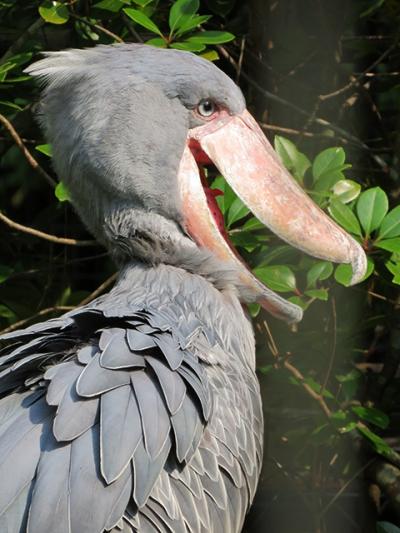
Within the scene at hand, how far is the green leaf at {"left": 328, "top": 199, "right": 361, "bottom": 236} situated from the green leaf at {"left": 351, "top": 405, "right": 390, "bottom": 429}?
1.91 ft

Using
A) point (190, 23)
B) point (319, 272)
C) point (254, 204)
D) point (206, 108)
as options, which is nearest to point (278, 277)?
Answer: point (319, 272)

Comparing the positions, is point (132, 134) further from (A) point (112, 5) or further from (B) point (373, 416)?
(B) point (373, 416)

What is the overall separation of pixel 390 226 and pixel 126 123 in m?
0.63

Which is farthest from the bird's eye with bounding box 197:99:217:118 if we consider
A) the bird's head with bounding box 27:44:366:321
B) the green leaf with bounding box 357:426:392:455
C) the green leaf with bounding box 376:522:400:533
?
the green leaf with bounding box 376:522:400:533

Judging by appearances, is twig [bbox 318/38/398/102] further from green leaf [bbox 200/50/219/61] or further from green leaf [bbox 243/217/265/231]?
green leaf [bbox 243/217/265/231]

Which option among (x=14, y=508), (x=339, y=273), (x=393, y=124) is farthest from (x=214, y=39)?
(x=14, y=508)

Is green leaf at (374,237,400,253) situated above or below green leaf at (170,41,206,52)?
below

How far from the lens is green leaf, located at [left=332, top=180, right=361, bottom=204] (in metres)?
2.59

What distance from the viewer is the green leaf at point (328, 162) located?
2.58m

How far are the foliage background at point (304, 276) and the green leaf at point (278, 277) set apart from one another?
0.63 ft

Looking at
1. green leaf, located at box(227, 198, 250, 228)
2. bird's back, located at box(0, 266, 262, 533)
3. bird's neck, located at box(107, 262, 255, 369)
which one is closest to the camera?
bird's back, located at box(0, 266, 262, 533)

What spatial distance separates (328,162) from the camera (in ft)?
8.53

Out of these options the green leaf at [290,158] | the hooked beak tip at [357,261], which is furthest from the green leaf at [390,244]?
the green leaf at [290,158]

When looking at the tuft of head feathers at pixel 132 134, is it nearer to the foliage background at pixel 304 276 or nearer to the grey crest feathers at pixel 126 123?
the grey crest feathers at pixel 126 123
